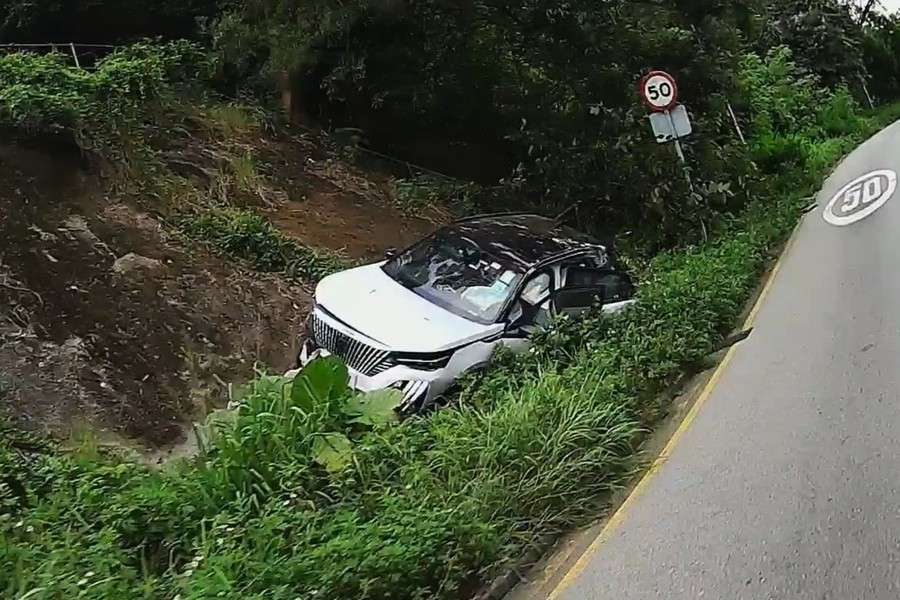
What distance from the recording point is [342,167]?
1759 cm

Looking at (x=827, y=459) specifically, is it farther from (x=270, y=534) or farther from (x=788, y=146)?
(x=788, y=146)

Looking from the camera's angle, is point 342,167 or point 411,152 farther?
point 411,152

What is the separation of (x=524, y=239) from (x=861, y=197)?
12786 mm

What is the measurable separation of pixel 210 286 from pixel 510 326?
443cm

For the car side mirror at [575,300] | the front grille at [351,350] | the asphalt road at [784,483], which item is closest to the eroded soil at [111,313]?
the front grille at [351,350]

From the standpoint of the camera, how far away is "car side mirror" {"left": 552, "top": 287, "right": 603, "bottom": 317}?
9.80m

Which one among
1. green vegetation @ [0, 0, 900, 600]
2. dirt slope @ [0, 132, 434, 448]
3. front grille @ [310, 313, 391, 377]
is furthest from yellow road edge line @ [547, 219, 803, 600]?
dirt slope @ [0, 132, 434, 448]

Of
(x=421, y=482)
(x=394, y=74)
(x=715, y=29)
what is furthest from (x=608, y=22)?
(x=421, y=482)

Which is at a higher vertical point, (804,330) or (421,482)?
(421,482)

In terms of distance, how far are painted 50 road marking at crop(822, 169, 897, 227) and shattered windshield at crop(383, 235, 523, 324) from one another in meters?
10.1

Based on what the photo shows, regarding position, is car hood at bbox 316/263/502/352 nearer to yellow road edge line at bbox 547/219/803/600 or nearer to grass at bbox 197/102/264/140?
yellow road edge line at bbox 547/219/803/600

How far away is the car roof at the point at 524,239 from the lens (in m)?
9.89

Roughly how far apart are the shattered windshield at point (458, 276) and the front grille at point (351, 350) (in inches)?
40.6

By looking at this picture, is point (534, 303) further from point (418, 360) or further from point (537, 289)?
point (418, 360)
